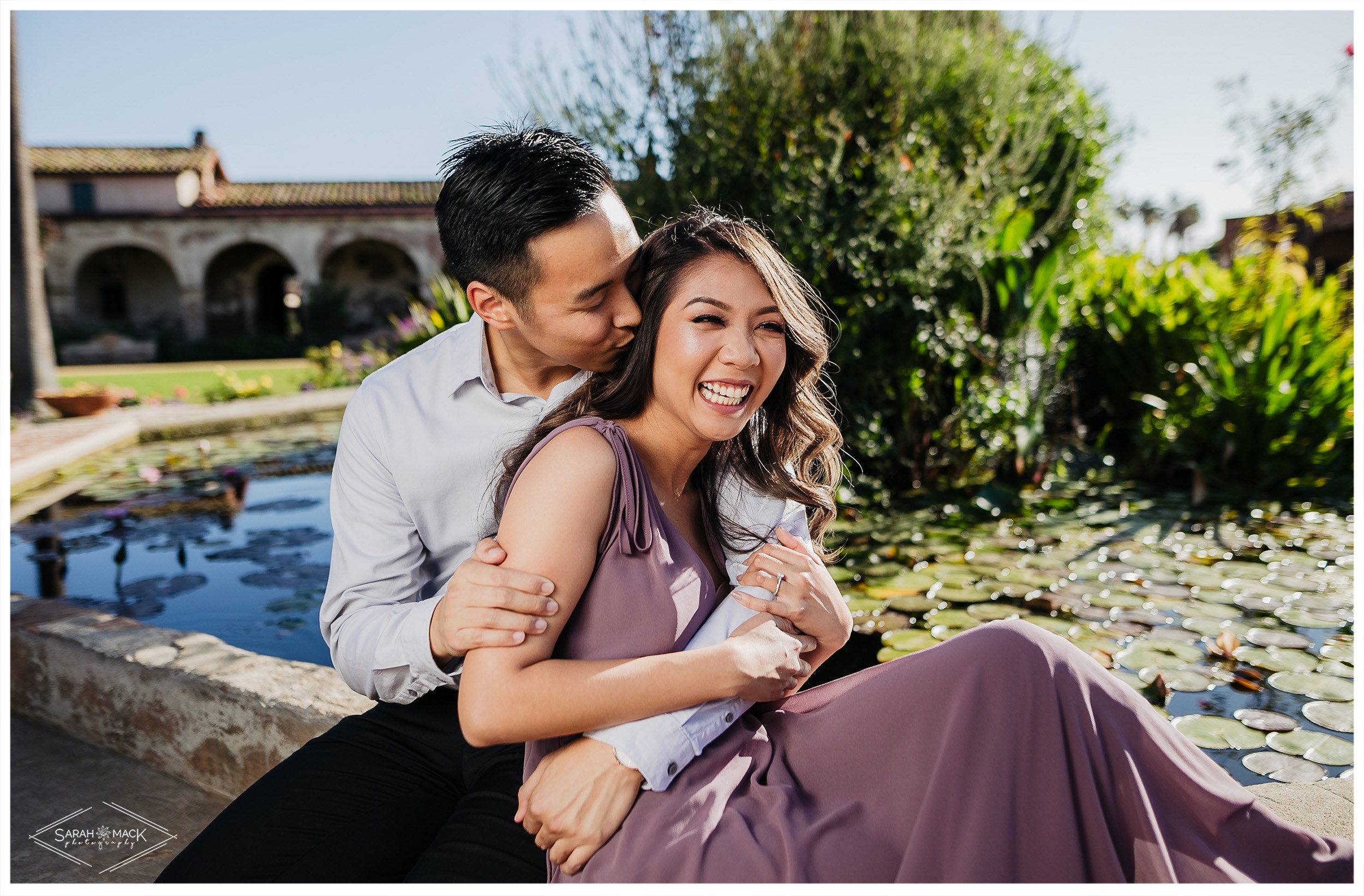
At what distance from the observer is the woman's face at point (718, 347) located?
59.2 inches

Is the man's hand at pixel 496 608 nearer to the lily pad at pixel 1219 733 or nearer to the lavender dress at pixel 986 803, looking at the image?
the lavender dress at pixel 986 803

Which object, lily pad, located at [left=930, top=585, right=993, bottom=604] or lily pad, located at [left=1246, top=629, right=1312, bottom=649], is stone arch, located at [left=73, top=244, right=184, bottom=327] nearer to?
lily pad, located at [left=930, top=585, right=993, bottom=604]

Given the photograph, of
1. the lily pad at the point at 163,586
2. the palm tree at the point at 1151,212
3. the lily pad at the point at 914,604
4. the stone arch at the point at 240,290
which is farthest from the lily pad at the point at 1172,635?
the palm tree at the point at 1151,212

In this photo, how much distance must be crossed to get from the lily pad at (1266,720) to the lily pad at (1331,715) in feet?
0.06

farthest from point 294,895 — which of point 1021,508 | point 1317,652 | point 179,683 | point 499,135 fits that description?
point 1021,508

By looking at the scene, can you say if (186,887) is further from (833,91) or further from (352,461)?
(833,91)

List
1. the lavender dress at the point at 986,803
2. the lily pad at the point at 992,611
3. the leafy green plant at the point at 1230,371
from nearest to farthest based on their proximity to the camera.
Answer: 1. the lavender dress at the point at 986,803
2. the lily pad at the point at 992,611
3. the leafy green plant at the point at 1230,371

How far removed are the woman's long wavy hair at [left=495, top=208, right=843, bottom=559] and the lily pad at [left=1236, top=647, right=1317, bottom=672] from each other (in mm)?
1644

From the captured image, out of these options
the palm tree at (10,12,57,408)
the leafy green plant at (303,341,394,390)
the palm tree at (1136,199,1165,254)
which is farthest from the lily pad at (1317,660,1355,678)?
the palm tree at (1136,199,1165,254)

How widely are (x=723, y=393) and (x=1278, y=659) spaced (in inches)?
89.3

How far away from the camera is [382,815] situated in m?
1.55

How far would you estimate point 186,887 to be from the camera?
1335 millimetres

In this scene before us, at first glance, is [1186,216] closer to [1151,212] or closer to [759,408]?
[1151,212]

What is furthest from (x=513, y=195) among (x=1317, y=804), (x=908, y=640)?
(x=1317, y=804)
